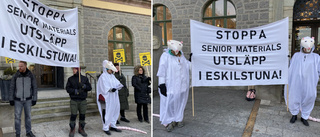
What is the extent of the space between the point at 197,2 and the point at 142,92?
620 centimetres

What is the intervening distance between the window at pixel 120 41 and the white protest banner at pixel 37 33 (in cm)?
746

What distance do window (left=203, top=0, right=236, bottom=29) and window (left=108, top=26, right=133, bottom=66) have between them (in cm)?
487

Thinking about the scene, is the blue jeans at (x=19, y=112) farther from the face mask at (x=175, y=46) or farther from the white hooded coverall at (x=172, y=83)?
the face mask at (x=175, y=46)

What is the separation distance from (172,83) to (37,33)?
3.02m

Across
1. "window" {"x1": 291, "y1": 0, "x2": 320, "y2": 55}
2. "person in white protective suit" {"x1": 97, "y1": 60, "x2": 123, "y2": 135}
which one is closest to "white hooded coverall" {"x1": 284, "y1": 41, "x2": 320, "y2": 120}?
"window" {"x1": 291, "y1": 0, "x2": 320, "y2": 55}

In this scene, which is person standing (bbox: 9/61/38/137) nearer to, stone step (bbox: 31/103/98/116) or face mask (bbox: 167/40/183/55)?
stone step (bbox: 31/103/98/116)

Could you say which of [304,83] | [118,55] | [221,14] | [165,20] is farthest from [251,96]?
[165,20]

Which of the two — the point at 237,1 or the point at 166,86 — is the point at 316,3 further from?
the point at 166,86

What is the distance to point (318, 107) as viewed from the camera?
22.6 ft

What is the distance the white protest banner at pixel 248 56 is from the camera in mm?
5879

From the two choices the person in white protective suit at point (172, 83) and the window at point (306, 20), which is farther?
the window at point (306, 20)

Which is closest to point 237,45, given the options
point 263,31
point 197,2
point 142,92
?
point 263,31

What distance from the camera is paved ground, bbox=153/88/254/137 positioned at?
5.03 meters

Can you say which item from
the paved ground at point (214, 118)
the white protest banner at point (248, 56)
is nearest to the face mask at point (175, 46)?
the white protest banner at point (248, 56)
